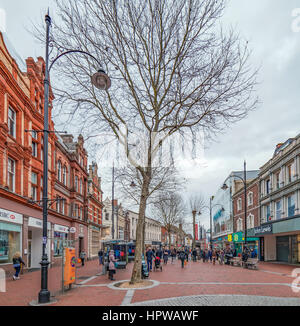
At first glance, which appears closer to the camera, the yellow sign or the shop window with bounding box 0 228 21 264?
the yellow sign

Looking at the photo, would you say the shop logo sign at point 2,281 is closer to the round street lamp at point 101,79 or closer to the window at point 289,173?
the round street lamp at point 101,79

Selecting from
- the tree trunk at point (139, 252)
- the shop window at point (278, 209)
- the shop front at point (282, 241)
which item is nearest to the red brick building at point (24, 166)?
the tree trunk at point (139, 252)

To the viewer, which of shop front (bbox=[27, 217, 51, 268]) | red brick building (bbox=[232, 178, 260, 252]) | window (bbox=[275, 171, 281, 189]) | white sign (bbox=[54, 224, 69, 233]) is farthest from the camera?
red brick building (bbox=[232, 178, 260, 252])

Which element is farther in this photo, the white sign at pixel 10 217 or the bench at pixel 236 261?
the bench at pixel 236 261

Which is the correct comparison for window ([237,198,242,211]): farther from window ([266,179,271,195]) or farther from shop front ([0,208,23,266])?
shop front ([0,208,23,266])

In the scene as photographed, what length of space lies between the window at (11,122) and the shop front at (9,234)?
4.68 meters

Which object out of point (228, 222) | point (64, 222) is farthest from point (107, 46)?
point (228, 222)

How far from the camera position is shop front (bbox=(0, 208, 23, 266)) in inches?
647

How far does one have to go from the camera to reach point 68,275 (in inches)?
466

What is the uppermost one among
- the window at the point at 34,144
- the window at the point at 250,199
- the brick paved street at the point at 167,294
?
the window at the point at 34,144

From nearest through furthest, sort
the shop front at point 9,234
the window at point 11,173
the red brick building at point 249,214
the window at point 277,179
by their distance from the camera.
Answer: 1. the shop front at point 9,234
2. the window at point 11,173
3. the window at point 277,179
4. the red brick building at point 249,214

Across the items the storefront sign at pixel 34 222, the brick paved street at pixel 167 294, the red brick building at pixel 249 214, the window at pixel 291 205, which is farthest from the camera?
the red brick building at pixel 249 214

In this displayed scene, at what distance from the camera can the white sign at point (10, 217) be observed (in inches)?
634

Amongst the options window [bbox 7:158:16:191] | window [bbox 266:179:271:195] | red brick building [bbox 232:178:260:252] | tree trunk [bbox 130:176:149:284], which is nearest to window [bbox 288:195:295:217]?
window [bbox 266:179:271:195]
